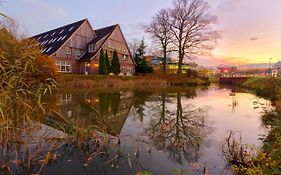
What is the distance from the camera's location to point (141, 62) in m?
37.3

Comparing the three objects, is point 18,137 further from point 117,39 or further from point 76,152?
point 117,39

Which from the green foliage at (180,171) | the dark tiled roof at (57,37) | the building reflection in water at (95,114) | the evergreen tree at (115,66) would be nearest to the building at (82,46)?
the dark tiled roof at (57,37)

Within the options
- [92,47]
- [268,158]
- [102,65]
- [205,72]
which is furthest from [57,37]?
[205,72]

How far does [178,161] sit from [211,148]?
3.74ft

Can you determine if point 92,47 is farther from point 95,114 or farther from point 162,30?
point 95,114

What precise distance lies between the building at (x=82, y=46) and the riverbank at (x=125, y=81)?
23.1 feet

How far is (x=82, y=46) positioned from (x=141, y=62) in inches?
402

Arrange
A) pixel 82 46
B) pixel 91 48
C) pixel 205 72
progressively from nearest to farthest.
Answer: pixel 91 48
pixel 82 46
pixel 205 72

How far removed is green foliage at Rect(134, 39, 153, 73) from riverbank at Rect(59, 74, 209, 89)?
20.4ft

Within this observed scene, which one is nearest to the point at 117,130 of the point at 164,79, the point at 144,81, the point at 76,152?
the point at 76,152

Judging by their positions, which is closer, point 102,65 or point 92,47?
point 102,65

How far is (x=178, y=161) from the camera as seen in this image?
397cm

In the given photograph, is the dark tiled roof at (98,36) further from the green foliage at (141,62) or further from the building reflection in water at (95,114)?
the building reflection in water at (95,114)

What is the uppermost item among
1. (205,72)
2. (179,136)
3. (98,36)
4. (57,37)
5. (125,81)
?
(98,36)
